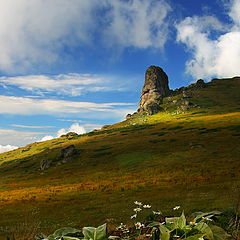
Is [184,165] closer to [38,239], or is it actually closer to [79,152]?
[38,239]

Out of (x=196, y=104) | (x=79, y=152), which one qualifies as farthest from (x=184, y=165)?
(x=196, y=104)

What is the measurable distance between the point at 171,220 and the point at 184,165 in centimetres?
4443

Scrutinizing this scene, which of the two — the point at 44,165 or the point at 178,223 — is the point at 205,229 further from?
the point at 44,165

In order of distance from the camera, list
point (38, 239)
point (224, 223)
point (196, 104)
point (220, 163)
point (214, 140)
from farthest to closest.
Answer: point (196, 104)
point (214, 140)
point (220, 163)
point (224, 223)
point (38, 239)

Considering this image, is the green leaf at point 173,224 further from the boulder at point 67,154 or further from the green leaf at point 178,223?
the boulder at point 67,154

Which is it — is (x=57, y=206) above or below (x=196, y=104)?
below

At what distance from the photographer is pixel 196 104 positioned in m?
180

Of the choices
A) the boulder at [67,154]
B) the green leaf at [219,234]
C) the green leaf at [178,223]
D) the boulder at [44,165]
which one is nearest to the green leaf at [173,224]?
the green leaf at [178,223]

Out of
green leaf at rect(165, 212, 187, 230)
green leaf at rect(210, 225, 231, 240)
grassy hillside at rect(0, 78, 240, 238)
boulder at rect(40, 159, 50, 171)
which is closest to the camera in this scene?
green leaf at rect(210, 225, 231, 240)

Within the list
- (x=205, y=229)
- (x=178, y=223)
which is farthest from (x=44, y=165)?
(x=205, y=229)

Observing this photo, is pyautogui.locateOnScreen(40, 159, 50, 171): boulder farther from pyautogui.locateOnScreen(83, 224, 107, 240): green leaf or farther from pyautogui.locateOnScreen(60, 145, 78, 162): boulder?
pyautogui.locateOnScreen(83, 224, 107, 240): green leaf

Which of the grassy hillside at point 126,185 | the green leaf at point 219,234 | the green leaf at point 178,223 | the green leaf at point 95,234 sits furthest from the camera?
the grassy hillside at point 126,185

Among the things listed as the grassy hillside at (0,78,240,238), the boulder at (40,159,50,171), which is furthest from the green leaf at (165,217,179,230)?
the boulder at (40,159,50,171)

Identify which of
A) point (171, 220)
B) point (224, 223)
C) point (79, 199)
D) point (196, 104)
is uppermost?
point (196, 104)
